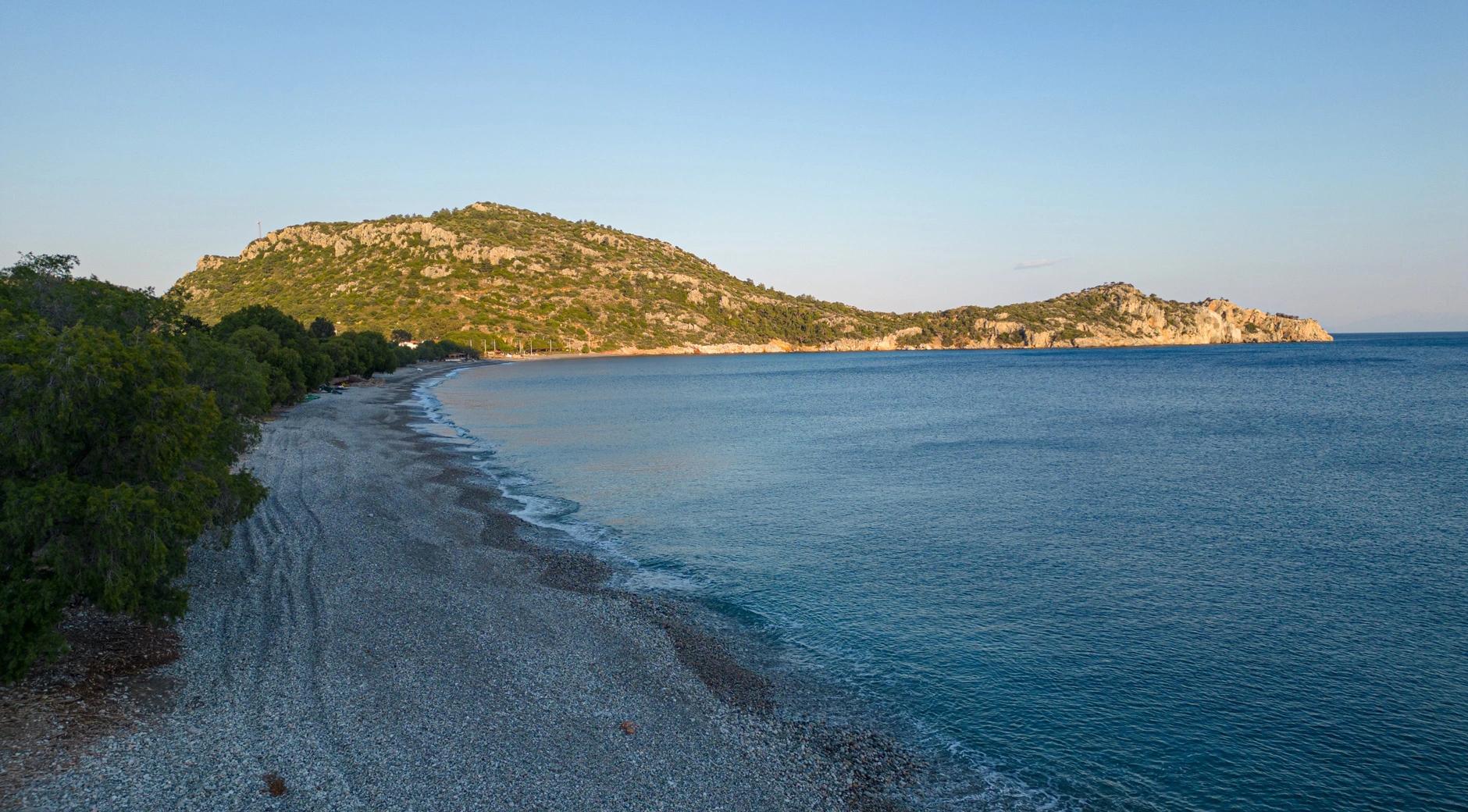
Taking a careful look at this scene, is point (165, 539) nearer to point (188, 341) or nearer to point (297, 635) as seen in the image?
point (297, 635)

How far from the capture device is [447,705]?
16031 millimetres

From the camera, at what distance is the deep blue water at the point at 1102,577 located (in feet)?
50.5

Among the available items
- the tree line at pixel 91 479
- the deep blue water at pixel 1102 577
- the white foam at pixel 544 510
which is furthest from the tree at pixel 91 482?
the deep blue water at pixel 1102 577

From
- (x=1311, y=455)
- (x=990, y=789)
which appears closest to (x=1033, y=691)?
(x=990, y=789)

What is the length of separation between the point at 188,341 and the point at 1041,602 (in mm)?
43393

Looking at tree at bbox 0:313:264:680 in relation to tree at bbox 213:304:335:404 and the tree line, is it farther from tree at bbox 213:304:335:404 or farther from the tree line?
tree at bbox 213:304:335:404

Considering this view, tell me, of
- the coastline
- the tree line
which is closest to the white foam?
the coastline

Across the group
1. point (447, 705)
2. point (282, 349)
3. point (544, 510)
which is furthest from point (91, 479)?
point (282, 349)

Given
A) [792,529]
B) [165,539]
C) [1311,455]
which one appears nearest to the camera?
[165,539]

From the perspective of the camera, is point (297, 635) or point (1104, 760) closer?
point (1104, 760)

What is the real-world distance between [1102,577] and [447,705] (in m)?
20.9

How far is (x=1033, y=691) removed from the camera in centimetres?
1805

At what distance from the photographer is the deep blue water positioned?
1540 cm

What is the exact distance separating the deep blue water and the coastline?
2741 mm
